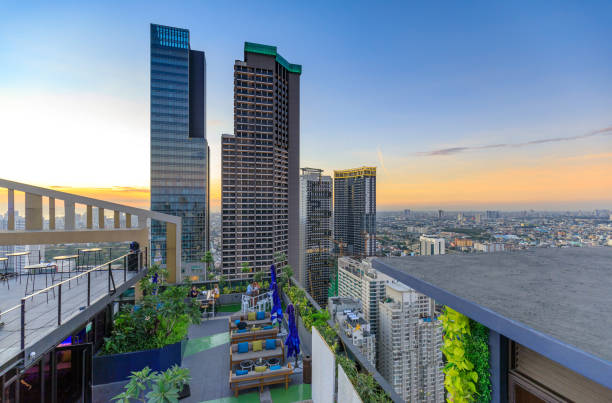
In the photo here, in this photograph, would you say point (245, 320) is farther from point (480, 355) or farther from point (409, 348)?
point (409, 348)

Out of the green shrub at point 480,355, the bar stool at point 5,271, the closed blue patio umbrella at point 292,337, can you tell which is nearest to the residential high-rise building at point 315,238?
the bar stool at point 5,271

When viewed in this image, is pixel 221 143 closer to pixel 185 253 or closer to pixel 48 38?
pixel 185 253

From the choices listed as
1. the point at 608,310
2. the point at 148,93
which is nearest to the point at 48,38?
the point at 608,310

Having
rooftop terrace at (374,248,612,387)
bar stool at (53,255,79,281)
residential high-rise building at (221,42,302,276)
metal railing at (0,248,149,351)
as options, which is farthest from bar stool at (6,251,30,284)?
residential high-rise building at (221,42,302,276)

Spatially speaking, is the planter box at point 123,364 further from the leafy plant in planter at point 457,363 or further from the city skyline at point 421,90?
the city skyline at point 421,90

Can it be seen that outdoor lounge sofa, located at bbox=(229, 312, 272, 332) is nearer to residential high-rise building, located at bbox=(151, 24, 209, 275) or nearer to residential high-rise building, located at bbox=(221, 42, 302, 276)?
residential high-rise building, located at bbox=(221, 42, 302, 276)

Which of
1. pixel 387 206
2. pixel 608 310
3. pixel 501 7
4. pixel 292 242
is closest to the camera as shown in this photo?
pixel 608 310

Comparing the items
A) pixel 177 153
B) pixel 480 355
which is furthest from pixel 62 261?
pixel 177 153
